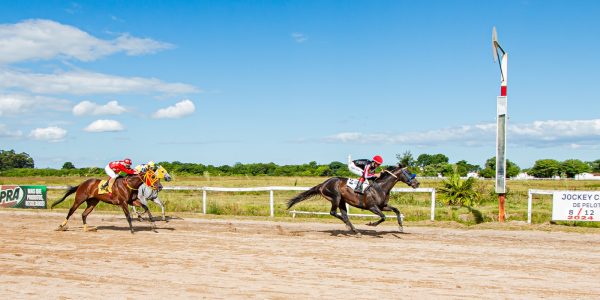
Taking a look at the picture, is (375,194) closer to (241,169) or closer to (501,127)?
(501,127)

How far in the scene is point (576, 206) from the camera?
15406 millimetres

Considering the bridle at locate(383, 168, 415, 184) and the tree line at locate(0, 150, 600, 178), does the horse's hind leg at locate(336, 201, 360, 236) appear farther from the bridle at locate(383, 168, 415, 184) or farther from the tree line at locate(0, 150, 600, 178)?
the tree line at locate(0, 150, 600, 178)

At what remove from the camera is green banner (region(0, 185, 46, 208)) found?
23.9 metres

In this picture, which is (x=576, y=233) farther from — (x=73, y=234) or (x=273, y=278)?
(x=73, y=234)

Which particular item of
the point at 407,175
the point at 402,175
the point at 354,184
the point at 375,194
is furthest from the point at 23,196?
the point at 407,175

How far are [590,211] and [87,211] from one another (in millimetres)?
14062

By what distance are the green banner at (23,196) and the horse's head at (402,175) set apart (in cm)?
1723

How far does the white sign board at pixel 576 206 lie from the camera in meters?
15.3

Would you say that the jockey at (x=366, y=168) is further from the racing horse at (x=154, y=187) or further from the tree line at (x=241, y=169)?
the tree line at (x=241, y=169)

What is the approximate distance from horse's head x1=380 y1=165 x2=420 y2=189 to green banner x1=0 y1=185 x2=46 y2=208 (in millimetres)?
17235

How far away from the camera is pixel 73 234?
1334 cm

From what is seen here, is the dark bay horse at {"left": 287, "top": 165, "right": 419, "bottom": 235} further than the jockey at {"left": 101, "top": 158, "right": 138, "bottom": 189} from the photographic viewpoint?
No

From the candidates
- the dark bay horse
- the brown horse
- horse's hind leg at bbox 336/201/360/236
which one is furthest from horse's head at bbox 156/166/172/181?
horse's hind leg at bbox 336/201/360/236

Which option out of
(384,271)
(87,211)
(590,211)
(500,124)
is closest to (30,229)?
(87,211)
